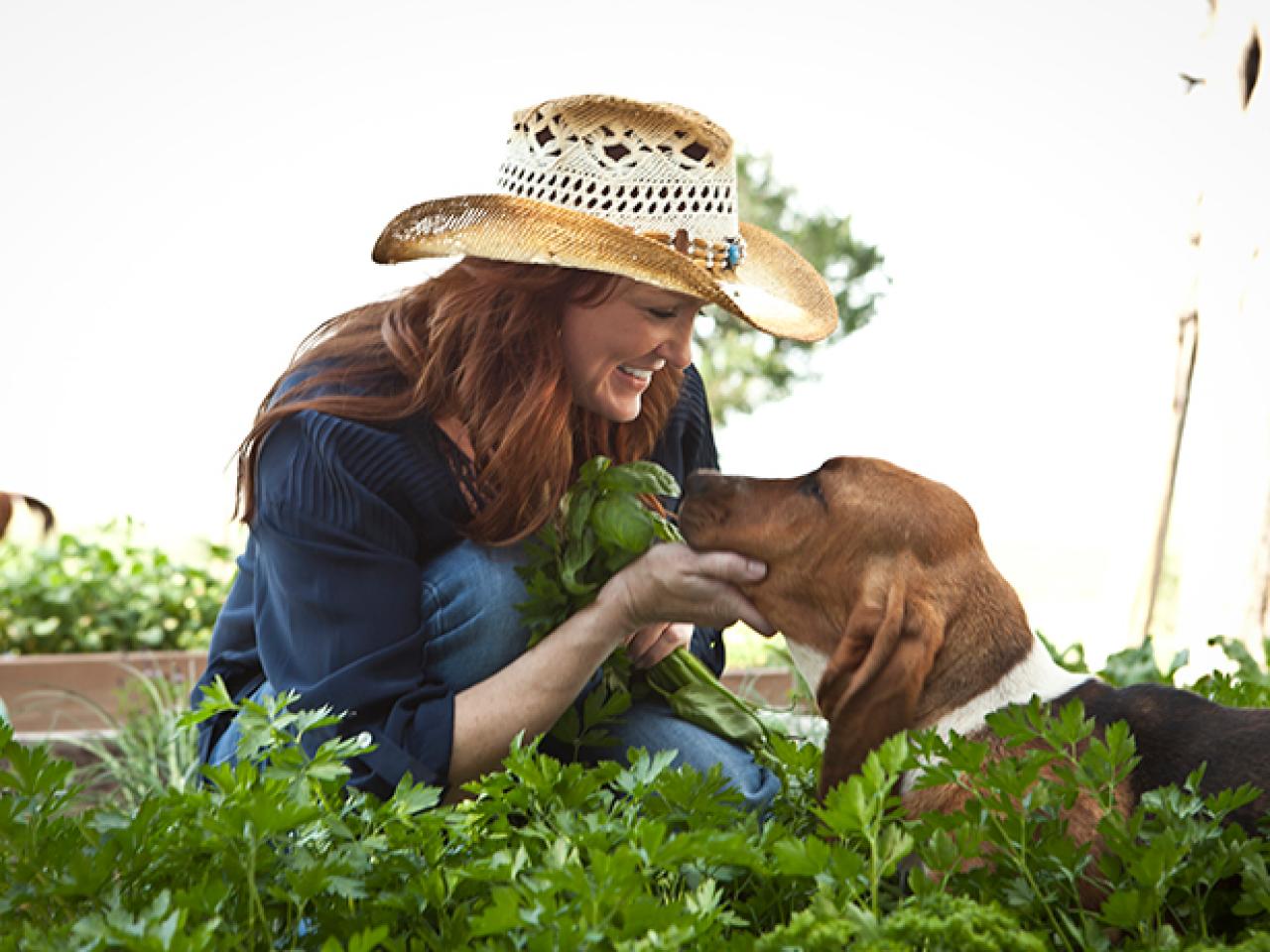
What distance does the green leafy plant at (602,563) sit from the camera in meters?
3.03

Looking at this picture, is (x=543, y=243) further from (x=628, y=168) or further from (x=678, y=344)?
(x=678, y=344)

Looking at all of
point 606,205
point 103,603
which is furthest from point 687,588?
point 103,603

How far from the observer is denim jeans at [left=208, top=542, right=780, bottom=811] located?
3.18 m

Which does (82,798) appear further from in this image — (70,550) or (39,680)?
(70,550)

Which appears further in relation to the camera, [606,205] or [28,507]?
[606,205]

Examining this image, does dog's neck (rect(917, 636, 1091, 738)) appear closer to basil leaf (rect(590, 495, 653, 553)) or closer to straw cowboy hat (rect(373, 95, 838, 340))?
basil leaf (rect(590, 495, 653, 553))

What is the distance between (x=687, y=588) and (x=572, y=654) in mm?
340

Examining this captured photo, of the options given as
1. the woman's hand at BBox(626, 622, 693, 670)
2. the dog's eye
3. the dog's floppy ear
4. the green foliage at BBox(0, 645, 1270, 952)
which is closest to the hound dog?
the green foliage at BBox(0, 645, 1270, 952)

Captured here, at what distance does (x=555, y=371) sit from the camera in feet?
10.5

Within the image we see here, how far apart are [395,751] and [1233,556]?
609 centimetres

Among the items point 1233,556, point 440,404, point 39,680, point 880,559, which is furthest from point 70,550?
point 1233,556

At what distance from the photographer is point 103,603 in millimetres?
7102

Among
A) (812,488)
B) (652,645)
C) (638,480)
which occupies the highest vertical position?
(812,488)

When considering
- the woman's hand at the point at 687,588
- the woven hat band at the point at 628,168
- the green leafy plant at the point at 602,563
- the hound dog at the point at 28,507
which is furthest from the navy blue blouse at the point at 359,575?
the hound dog at the point at 28,507
